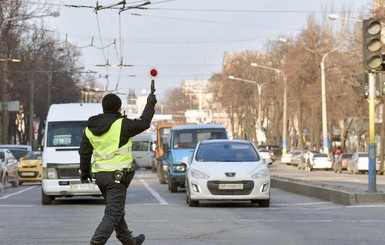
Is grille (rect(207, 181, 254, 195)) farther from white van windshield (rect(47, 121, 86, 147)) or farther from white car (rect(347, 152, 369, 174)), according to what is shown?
white car (rect(347, 152, 369, 174))

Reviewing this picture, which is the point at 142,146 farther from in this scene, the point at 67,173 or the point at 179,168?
the point at 67,173

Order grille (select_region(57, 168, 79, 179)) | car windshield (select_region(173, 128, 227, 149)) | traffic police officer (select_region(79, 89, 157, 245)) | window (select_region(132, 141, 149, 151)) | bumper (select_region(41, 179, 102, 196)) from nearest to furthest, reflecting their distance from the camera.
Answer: traffic police officer (select_region(79, 89, 157, 245))
bumper (select_region(41, 179, 102, 196))
grille (select_region(57, 168, 79, 179))
car windshield (select_region(173, 128, 227, 149))
window (select_region(132, 141, 149, 151))

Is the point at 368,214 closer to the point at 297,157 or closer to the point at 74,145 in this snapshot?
the point at 74,145

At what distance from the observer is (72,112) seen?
24.9 meters

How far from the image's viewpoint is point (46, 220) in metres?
17.9

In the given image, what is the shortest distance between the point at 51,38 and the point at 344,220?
65.2m

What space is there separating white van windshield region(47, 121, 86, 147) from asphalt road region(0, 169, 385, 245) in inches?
55.4

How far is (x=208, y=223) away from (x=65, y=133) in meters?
8.47

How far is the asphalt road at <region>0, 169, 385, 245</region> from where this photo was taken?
45.7 ft

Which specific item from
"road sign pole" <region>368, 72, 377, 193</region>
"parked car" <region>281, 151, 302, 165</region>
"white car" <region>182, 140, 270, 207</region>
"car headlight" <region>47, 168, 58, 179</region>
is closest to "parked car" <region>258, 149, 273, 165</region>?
"white car" <region>182, 140, 270, 207</region>

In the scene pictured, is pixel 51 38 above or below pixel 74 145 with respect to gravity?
above

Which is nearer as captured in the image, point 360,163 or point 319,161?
point 360,163

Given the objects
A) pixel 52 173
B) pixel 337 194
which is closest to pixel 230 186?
pixel 337 194

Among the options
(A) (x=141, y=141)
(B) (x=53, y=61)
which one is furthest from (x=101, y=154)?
(B) (x=53, y=61)
